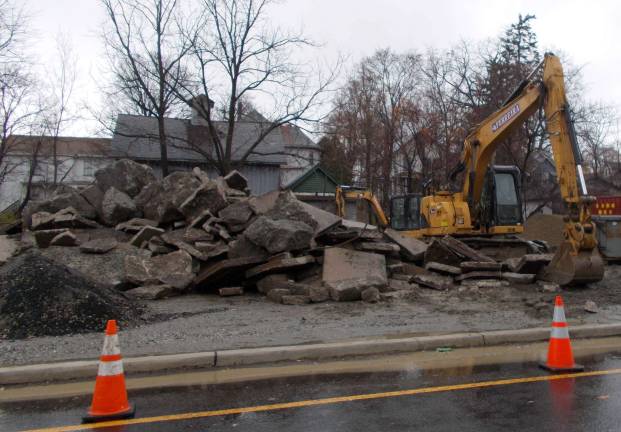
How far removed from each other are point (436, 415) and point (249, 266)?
7033mm

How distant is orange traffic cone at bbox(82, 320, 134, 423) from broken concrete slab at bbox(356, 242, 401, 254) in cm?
765

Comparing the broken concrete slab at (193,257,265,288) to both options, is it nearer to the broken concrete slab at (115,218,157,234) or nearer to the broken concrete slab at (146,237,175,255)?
the broken concrete slab at (146,237,175,255)

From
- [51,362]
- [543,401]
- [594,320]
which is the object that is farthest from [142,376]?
[594,320]

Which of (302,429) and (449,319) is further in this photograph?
(449,319)

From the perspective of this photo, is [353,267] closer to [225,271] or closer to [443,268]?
[443,268]

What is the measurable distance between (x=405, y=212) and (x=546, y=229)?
755 cm

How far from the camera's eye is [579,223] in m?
10.7

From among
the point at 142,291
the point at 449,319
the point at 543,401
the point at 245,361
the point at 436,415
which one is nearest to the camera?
the point at 436,415

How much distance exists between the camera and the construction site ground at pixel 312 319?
6.93m

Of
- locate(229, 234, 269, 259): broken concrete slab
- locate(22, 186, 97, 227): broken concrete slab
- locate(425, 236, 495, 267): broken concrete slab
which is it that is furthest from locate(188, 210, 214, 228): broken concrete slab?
locate(425, 236, 495, 267): broken concrete slab

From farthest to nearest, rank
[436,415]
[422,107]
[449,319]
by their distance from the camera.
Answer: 1. [422,107]
2. [449,319]
3. [436,415]

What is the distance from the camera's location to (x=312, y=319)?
8617mm

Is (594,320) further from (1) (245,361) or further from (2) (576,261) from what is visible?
(1) (245,361)

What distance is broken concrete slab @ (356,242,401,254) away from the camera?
11.7 metres
